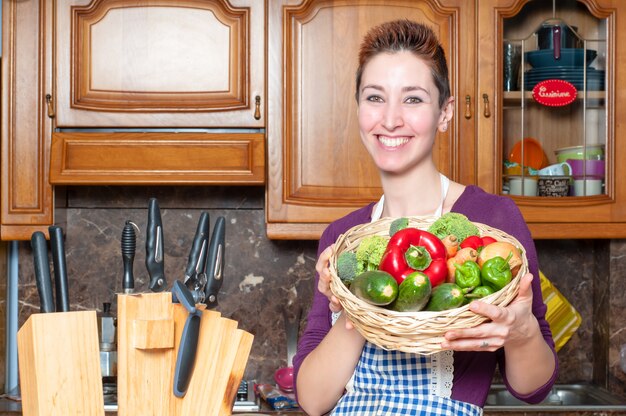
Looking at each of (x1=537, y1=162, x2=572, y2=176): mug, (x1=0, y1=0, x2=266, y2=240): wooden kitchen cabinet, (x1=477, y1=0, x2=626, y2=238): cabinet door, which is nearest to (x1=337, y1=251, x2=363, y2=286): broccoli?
(x1=0, y1=0, x2=266, y2=240): wooden kitchen cabinet

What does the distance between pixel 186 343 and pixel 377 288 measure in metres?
0.27

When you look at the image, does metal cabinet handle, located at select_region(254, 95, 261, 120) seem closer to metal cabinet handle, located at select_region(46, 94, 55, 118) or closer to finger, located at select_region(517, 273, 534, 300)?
metal cabinet handle, located at select_region(46, 94, 55, 118)

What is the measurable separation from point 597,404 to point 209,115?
144 cm

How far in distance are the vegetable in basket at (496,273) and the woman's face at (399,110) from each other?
0.34 m

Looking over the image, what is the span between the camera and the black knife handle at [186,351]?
1.12 meters

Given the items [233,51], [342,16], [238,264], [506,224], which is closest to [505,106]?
[342,16]

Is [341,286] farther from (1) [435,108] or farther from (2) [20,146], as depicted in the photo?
(2) [20,146]

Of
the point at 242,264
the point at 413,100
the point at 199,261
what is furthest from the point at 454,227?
the point at 242,264

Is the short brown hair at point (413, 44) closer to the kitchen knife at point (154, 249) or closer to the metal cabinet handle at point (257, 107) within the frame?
the kitchen knife at point (154, 249)

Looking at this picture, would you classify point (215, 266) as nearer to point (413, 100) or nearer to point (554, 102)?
point (413, 100)

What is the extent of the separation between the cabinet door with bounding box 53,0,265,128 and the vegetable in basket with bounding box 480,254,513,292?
1.41 m

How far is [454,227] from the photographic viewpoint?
118cm

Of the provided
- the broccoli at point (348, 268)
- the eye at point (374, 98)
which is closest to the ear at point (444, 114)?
the eye at point (374, 98)

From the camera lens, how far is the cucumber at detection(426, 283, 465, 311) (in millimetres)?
1023
